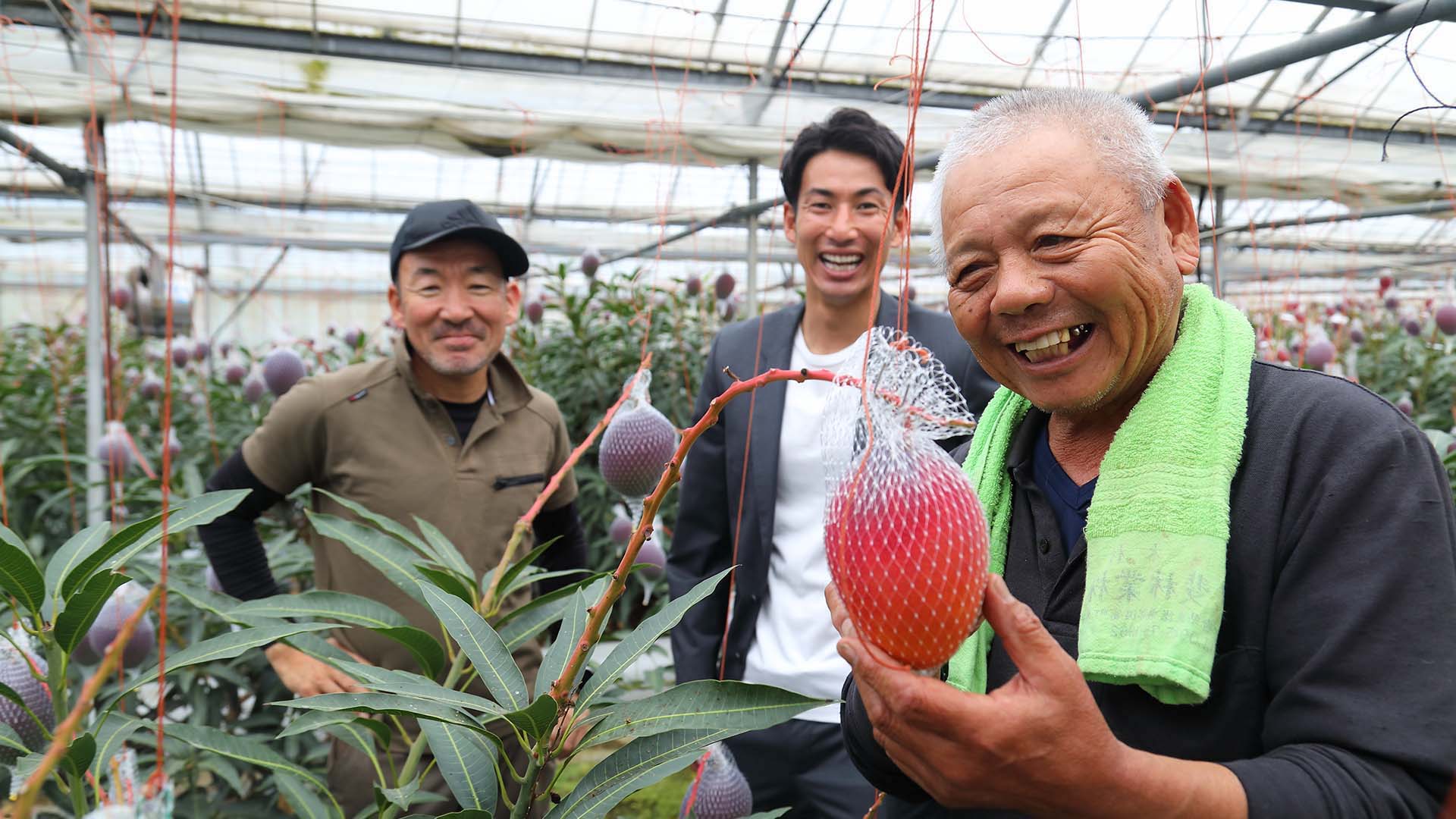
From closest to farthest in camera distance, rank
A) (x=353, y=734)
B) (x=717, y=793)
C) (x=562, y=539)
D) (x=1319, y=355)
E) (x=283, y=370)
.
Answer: (x=353, y=734), (x=717, y=793), (x=562, y=539), (x=283, y=370), (x=1319, y=355)

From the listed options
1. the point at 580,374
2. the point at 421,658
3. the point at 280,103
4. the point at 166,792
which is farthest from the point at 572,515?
the point at 280,103

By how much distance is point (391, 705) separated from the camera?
0.87 metres

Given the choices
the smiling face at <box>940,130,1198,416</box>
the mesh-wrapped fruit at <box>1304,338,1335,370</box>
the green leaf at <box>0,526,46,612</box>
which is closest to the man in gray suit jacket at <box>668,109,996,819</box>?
the smiling face at <box>940,130,1198,416</box>

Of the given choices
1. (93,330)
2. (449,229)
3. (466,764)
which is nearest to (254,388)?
(93,330)

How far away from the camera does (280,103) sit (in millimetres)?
4137

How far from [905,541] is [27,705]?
961 mm

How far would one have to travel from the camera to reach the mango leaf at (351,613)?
1.09 metres

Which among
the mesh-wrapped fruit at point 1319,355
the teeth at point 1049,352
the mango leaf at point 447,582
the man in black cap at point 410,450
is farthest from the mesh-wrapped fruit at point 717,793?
the mesh-wrapped fruit at point 1319,355

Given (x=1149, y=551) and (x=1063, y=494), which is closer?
(x=1149, y=551)

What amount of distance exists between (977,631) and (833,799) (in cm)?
86

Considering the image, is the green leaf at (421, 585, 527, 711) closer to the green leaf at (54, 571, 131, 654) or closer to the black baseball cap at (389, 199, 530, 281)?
the green leaf at (54, 571, 131, 654)

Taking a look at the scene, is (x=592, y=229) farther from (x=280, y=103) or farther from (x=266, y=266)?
(x=280, y=103)

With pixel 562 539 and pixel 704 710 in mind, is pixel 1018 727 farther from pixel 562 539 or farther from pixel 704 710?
pixel 562 539

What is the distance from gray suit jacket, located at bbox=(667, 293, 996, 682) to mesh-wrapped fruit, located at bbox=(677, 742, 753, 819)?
24 cm
